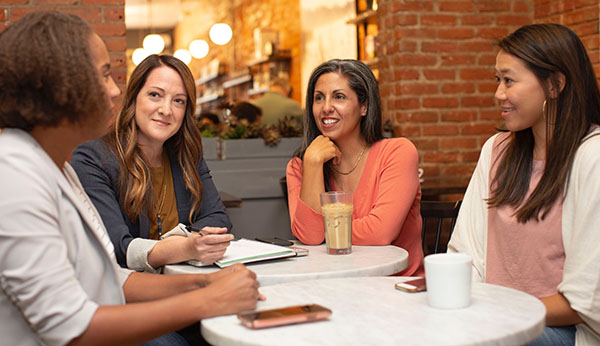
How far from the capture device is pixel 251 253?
1.73m

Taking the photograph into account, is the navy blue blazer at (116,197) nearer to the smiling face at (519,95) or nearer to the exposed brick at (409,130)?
the smiling face at (519,95)

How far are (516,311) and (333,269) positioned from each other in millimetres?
523

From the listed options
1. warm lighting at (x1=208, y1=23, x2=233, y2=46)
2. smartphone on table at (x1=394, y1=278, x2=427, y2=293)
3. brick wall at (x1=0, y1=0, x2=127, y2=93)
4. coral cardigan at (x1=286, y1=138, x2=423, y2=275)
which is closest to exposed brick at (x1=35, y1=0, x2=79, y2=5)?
brick wall at (x1=0, y1=0, x2=127, y2=93)

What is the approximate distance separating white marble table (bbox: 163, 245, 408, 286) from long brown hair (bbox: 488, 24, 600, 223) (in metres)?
0.38

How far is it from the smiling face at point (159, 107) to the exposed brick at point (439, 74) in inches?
88.7

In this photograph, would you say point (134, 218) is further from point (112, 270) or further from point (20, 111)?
point (20, 111)

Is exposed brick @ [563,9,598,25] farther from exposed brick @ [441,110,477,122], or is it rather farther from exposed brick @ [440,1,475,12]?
exposed brick @ [441,110,477,122]

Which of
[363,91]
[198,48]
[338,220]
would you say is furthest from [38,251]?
[198,48]

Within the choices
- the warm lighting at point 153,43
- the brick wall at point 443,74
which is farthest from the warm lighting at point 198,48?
the brick wall at point 443,74

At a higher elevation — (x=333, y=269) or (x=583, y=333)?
(x=333, y=269)

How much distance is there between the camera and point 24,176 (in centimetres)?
111

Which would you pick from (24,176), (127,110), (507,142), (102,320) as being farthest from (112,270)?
(507,142)

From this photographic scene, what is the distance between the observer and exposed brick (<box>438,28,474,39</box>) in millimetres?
4133

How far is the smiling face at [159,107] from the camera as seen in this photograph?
2205mm
